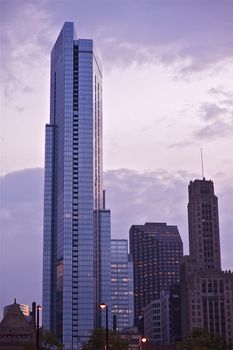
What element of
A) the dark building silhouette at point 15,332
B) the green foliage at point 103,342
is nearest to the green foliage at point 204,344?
the green foliage at point 103,342

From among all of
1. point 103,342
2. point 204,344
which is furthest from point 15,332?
point 204,344

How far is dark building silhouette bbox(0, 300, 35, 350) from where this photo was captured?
189750 millimetres

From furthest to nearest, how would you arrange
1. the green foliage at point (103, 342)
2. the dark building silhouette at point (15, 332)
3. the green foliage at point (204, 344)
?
the dark building silhouette at point (15, 332) → the green foliage at point (103, 342) → the green foliage at point (204, 344)

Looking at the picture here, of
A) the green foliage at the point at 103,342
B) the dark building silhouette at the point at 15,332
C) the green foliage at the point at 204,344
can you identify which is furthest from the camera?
the dark building silhouette at the point at 15,332

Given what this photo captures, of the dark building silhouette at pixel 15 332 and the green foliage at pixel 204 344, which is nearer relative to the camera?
the green foliage at pixel 204 344

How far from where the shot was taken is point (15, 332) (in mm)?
193625

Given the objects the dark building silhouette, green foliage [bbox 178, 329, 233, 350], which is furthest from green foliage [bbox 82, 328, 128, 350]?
the dark building silhouette

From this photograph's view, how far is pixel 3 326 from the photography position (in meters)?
196

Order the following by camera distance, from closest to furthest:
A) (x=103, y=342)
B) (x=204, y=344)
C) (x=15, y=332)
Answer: (x=204, y=344) < (x=103, y=342) < (x=15, y=332)

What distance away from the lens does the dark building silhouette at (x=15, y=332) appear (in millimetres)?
189750

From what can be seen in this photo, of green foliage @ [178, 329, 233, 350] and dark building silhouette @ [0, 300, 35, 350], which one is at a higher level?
dark building silhouette @ [0, 300, 35, 350]

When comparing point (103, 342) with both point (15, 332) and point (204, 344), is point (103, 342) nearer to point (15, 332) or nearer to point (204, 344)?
point (204, 344)

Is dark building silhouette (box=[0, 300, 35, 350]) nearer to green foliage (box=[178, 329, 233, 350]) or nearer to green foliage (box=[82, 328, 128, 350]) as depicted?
green foliage (box=[82, 328, 128, 350])

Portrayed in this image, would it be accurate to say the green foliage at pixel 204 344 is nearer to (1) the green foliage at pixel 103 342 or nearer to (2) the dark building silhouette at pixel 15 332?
(1) the green foliage at pixel 103 342
